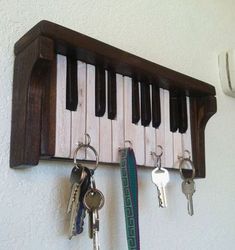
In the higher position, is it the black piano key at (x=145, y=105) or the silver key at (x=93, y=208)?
the black piano key at (x=145, y=105)

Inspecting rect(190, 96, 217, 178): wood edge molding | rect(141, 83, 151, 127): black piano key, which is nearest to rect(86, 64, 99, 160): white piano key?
rect(141, 83, 151, 127): black piano key

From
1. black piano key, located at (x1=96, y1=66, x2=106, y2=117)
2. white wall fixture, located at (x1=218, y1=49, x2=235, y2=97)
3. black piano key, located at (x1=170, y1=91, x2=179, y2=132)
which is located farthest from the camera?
white wall fixture, located at (x1=218, y1=49, x2=235, y2=97)

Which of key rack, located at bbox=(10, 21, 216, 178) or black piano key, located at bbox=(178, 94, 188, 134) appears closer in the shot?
key rack, located at bbox=(10, 21, 216, 178)

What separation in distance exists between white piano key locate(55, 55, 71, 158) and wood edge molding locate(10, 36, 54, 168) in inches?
1.3

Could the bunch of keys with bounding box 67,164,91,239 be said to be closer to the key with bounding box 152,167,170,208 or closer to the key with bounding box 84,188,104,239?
the key with bounding box 84,188,104,239

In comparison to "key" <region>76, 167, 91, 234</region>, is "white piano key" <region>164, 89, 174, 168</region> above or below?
above

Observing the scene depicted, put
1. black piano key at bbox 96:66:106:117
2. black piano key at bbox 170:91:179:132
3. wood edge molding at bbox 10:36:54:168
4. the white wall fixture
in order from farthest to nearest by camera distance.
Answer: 1. the white wall fixture
2. black piano key at bbox 170:91:179:132
3. black piano key at bbox 96:66:106:117
4. wood edge molding at bbox 10:36:54:168

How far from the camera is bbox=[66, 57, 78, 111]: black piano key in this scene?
1.75ft

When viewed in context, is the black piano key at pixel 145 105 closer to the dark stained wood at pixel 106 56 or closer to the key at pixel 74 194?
the dark stained wood at pixel 106 56

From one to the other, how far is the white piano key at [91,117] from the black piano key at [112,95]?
30 millimetres

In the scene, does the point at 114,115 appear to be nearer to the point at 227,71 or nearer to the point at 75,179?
the point at 75,179

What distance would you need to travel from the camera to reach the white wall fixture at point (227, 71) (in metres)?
0.89

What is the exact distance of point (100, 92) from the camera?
576 mm

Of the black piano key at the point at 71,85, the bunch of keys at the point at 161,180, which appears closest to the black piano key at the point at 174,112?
the bunch of keys at the point at 161,180
